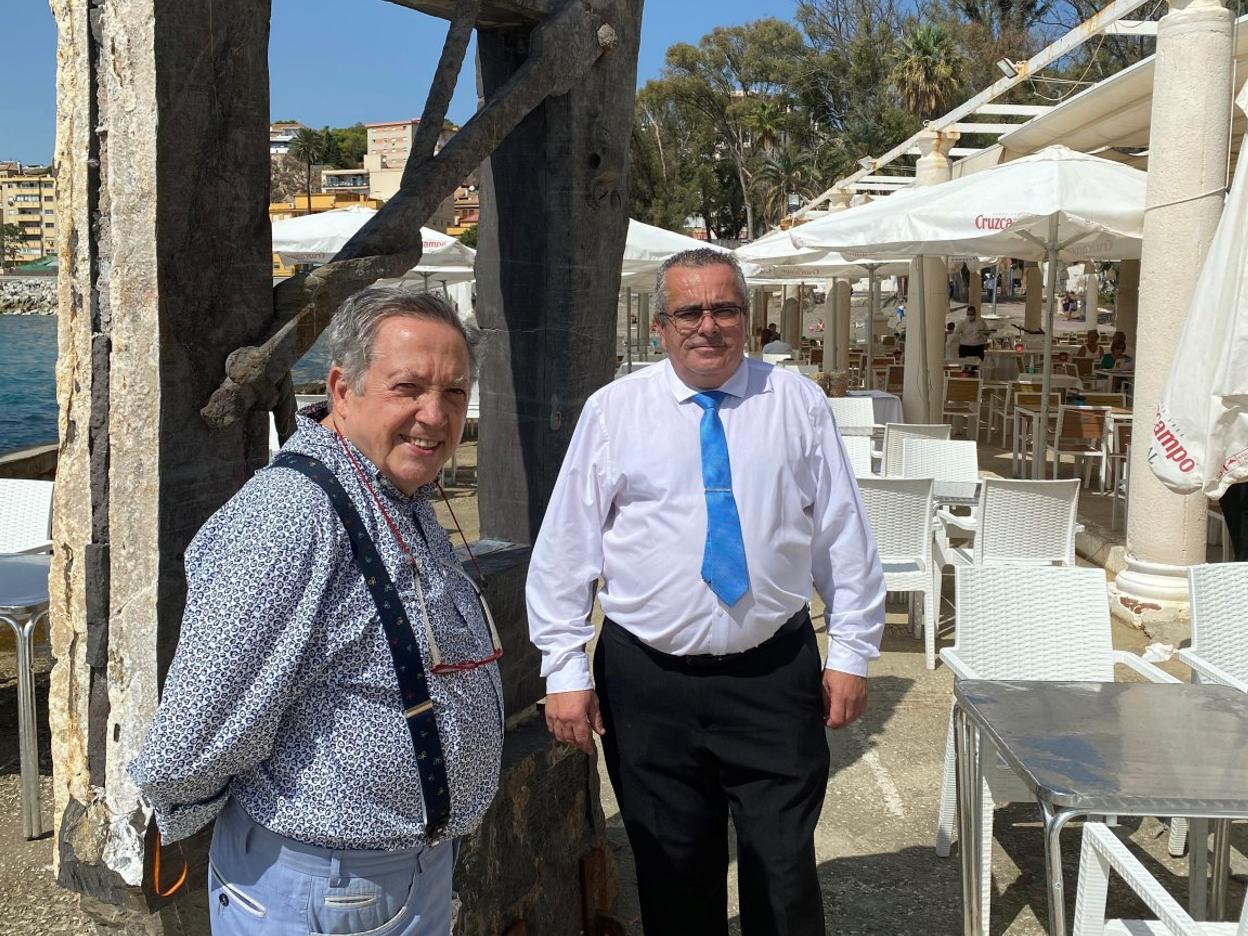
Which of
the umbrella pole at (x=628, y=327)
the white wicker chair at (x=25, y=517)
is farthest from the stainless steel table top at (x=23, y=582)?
the umbrella pole at (x=628, y=327)

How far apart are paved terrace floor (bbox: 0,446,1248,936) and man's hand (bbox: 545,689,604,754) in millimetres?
1006

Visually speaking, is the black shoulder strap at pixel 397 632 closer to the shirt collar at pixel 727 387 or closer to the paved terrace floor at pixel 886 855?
the shirt collar at pixel 727 387

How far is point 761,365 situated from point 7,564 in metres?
3.54

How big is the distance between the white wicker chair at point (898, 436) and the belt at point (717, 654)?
17.7 feet

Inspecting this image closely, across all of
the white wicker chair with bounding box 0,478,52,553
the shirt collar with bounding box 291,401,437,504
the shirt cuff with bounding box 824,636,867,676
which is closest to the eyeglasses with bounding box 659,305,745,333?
the shirt cuff with bounding box 824,636,867,676

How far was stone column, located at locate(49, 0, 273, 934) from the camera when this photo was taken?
223 centimetres

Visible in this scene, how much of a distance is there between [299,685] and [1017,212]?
6.61 m

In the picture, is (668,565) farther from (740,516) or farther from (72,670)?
(72,670)

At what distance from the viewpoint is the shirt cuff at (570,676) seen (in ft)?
8.48

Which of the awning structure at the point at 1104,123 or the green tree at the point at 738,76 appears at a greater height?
the green tree at the point at 738,76

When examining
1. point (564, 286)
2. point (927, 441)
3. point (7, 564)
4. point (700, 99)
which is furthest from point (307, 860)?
point (700, 99)

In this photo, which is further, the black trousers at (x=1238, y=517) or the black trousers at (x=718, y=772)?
the black trousers at (x=1238, y=517)

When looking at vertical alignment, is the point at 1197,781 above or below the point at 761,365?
below

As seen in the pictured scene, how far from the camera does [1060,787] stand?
2.19m
